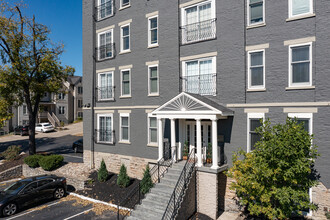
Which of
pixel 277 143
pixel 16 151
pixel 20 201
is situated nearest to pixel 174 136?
pixel 277 143

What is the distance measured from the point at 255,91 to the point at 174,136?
518 centimetres

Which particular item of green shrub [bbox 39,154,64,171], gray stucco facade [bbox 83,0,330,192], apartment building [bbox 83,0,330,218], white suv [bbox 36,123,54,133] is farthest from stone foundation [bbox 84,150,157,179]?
white suv [bbox 36,123,54,133]

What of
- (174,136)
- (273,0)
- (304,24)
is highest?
(273,0)

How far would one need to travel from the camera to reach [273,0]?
11469mm

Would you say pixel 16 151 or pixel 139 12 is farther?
pixel 16 151

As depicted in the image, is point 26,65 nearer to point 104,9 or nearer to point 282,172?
point 104,9

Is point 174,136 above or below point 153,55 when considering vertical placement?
below

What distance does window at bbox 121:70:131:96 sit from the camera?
17328 millimetres

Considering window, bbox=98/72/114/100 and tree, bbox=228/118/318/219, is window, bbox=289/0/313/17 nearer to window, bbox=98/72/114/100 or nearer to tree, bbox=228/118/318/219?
tree, bbox=228/118/318/219

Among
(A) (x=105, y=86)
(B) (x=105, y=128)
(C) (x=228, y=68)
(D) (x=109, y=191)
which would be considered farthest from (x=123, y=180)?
(C) (x=228, y=68)

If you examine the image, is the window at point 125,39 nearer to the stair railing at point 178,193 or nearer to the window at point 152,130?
the window at point 152,130

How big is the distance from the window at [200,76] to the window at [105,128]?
23.7 feet

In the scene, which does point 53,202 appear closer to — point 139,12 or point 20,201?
point 20,201

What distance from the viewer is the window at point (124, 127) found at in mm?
17266
